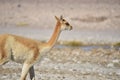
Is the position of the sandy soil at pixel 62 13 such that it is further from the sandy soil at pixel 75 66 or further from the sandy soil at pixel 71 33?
the sandy soil at pixel 75 66

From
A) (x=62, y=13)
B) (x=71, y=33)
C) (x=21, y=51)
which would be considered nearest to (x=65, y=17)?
(x=62, y=13)

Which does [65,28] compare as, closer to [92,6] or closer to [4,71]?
[4,71]

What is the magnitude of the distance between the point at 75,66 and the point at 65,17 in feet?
54.5

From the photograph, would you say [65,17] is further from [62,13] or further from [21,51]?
[21,51]

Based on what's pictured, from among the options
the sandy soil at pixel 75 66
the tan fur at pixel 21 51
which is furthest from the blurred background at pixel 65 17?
the tan fur at pixel 21 51

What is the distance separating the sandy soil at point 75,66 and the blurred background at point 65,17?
21.8ft

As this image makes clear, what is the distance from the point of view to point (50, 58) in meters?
19.0

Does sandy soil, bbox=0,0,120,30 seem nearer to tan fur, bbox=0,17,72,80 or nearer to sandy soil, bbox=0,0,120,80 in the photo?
sandy soil, bbox=0,0,120,80

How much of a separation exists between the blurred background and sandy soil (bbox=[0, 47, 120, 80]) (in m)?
6.66

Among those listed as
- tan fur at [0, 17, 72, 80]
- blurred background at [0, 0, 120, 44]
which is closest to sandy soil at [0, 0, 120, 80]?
blurred background at [0, 0, 120, 44]

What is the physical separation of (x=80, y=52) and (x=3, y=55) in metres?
7.40

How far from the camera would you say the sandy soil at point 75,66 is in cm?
1555

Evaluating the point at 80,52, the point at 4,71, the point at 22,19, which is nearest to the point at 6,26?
the point at 22,19

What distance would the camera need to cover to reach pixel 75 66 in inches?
686
